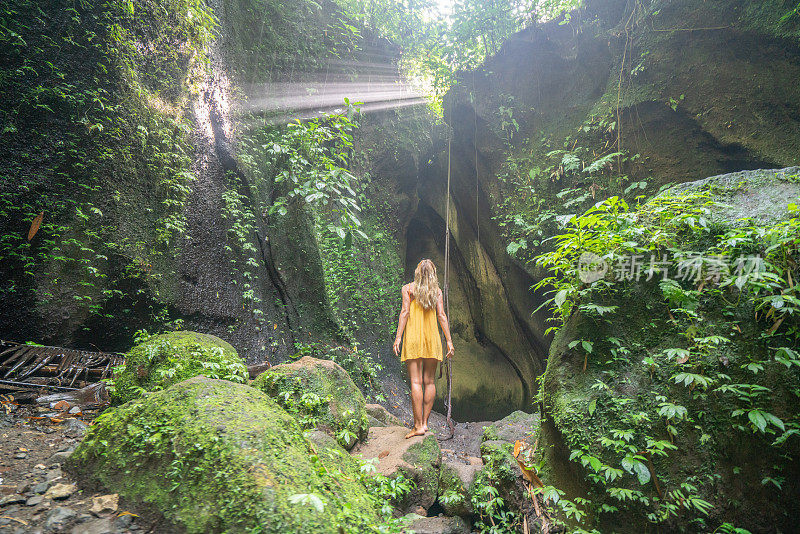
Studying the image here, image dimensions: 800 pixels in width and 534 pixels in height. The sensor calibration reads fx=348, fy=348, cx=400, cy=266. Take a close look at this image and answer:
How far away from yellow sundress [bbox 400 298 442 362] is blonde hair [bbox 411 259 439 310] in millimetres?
73

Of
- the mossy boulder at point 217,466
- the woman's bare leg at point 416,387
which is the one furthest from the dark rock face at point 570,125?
the mossy boulder at point 217,466

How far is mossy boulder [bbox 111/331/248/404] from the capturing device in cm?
321

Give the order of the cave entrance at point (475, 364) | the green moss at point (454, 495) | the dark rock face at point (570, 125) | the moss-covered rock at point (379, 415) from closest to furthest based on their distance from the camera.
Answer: the green moss at point (454, 495) → the dark rock face at point (570, 125) → the moss-covered rock at point (379, 415) → the cave entrance at point (475, 364)

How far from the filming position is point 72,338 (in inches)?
139

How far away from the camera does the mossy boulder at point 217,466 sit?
1.55 meters

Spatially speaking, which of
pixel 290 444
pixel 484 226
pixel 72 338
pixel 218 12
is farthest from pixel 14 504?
pixel 484 226

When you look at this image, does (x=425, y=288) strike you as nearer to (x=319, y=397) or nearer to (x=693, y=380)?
(x=319, y=397)

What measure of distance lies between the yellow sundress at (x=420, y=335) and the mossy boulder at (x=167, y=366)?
1.96 meters

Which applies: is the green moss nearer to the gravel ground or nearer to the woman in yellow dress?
the woman in yellow dress

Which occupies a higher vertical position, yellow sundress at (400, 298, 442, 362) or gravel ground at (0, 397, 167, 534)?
yellow sundress at (400, 298, 442, 362)

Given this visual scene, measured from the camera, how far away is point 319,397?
11.8 ft

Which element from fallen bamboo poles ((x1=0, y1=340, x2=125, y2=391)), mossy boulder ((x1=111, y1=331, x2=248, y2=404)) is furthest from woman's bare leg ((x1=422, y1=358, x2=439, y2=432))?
fallen bamboo poles ((x1=0, y1=340, x2=125, y2=391))

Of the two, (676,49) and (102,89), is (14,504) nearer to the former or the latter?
(102,89)

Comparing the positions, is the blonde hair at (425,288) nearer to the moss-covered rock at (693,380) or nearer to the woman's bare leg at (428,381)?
the woman's bare leg at (428,381)
